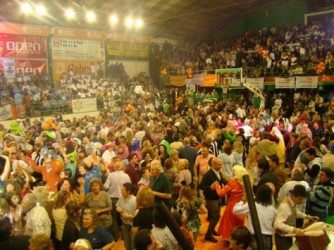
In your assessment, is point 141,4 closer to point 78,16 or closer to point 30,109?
point 78,16

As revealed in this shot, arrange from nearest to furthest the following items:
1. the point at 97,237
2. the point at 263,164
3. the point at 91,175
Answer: the point at 97,237, the point at 263,164, the point at 91,175

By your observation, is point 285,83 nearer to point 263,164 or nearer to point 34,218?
point 263,164

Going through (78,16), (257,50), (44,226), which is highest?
(78,16)

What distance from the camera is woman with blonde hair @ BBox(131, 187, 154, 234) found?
12.4 ft

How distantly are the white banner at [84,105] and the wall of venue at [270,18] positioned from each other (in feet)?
36.8

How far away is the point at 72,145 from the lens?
23.9 ft

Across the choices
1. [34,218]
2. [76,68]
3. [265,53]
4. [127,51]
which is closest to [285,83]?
[265,53]

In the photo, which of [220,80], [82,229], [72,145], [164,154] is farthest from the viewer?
[220,80]

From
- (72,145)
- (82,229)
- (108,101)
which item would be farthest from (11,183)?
(108,101)

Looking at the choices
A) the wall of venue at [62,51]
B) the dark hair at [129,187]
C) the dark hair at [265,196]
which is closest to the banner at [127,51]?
the wall of venue at [62,51]

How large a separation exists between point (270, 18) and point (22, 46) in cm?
1448

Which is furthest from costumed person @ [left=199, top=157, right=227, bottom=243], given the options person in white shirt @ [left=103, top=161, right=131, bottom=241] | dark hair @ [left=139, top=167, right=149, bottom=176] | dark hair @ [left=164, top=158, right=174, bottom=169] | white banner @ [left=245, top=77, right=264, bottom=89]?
white banner @ [left=245, top=77, right=264, bottom=89]

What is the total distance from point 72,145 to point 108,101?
1000 cm

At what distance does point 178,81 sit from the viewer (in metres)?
20.3
